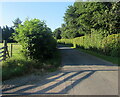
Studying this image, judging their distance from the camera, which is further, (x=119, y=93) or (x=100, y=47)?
(x=100, y=47)

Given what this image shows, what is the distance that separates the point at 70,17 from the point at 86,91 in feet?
130

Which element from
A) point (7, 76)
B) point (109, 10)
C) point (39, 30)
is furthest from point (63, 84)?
point (109, 10)

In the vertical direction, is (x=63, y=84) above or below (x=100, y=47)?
below

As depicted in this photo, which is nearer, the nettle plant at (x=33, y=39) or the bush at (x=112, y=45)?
the nettle plant at (x=33, y=39)

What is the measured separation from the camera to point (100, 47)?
17828mm

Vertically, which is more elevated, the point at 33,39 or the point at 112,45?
the point at 33,39

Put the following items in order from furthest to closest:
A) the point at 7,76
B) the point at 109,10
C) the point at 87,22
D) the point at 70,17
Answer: the point at 70,17
the point at 87,22
the point at 109,10
the point at 7,76

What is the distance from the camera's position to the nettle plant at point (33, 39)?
337 inches

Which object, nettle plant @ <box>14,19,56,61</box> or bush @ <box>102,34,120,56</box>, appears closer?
nettle plant @ <box>14,19,56,61</box>

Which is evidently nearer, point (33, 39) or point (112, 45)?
point (33, 39)

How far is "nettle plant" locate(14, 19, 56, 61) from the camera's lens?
337 inches

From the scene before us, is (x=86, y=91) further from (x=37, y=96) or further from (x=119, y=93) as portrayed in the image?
(x=37, y=96)

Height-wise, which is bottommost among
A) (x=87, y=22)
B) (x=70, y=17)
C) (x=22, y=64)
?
(x=22, y=64)

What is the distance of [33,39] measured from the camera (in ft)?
28.1
